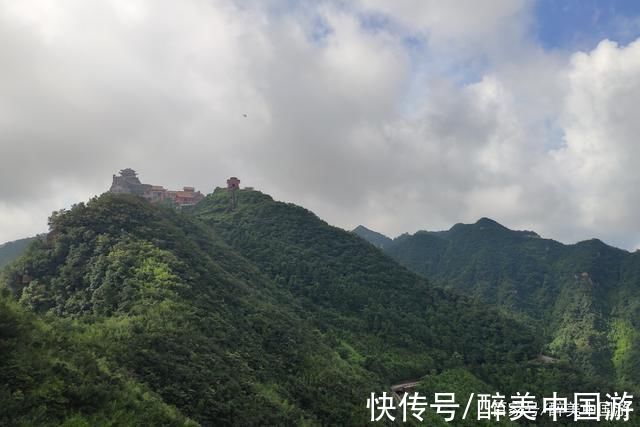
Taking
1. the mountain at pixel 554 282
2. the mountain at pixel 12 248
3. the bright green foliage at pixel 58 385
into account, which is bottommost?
the bright green foliage at pixel 58 385

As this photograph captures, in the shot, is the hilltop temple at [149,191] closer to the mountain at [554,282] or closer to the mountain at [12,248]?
the mountain at [12,248]

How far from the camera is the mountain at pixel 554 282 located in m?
81.2

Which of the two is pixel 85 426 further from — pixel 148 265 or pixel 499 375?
pixel 499 375

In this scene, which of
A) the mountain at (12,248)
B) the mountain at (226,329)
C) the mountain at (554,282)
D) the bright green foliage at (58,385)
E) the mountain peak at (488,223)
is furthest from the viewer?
the mountain peak at (488,223)

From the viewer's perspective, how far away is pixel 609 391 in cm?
4584

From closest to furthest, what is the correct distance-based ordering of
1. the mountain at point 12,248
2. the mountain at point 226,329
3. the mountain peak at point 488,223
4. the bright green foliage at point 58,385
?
1. the bright green foliage at point 58,385
2. the mountain at point 226,329
3. the mountain at point 12,248
4. the mountain peak at point 488,223

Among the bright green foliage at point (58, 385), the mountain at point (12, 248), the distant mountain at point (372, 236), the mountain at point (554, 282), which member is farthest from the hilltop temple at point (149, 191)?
the distant mountain at point (372, 236)

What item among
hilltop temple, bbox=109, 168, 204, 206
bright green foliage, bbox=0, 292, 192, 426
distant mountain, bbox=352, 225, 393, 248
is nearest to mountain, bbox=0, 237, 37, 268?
hilltop temple, bbox=109, 168, 204, 206

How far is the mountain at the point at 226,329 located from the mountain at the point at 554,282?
23.4m

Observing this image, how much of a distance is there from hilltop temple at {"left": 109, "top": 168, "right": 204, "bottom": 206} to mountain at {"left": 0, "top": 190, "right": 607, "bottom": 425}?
26.0 m

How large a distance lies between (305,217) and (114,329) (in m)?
51.0

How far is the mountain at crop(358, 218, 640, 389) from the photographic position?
81188 mm

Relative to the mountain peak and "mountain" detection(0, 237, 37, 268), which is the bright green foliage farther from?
the mountain peak

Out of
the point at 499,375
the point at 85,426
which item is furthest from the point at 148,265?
the point at 499,375
